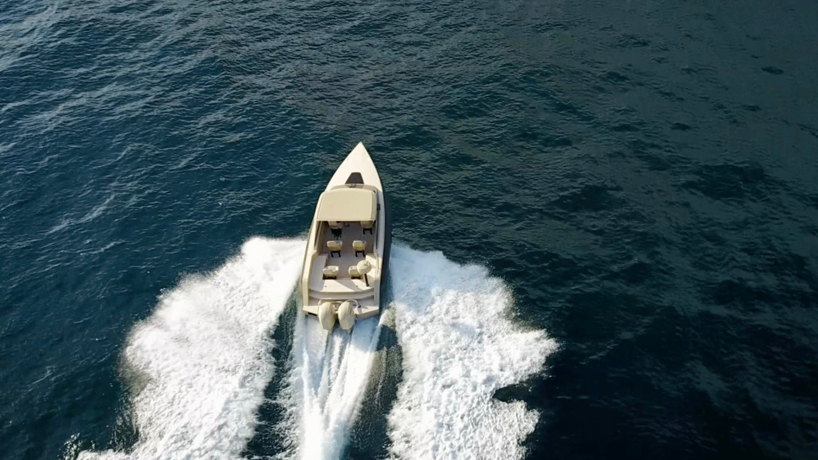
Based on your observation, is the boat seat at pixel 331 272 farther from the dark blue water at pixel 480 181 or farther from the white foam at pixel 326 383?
the dark blue water at pixel 480 181

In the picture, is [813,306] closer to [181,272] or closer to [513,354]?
[513,354]

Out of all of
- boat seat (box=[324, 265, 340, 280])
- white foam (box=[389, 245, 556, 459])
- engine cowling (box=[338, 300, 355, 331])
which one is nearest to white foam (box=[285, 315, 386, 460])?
engine cowling (box=[338, 300, 355, 331])

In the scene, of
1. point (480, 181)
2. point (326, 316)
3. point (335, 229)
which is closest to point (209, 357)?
point (326, 316)

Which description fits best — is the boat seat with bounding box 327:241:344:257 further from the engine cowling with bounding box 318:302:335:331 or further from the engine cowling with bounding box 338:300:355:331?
the engine cowling with bounding box 338:300:355:331

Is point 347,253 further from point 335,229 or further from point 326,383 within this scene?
point 326,383

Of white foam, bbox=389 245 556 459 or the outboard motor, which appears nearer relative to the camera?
white foam, bbox=389 245 556 459

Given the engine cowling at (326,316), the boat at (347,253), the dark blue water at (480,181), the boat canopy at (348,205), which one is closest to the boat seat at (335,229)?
the boat at (347,253)

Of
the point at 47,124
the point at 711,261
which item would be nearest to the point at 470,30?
the point at 711,261
